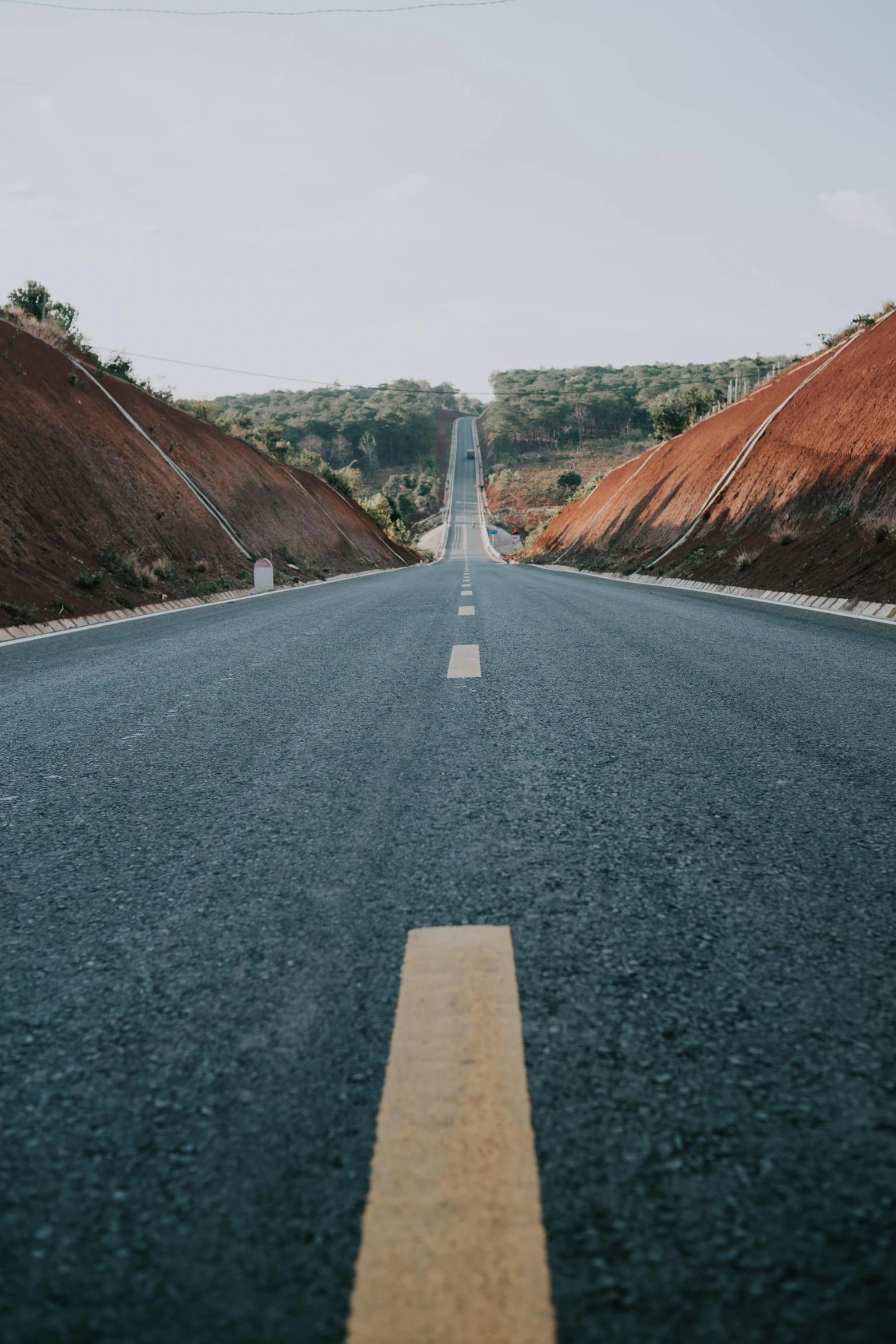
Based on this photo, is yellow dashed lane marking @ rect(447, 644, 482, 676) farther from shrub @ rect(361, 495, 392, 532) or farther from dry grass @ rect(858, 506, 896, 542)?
shrub @ rect(361, 495, 392, 532)

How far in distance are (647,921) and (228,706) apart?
3509mm

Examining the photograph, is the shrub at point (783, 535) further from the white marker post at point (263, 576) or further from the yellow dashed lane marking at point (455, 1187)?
the yellow dashed lane marking at point (455, 1187)

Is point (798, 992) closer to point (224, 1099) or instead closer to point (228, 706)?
point (224, 1099)

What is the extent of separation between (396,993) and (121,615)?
13.3m

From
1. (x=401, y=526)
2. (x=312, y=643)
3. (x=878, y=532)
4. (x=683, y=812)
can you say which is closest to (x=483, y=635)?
(x=312, y=643)

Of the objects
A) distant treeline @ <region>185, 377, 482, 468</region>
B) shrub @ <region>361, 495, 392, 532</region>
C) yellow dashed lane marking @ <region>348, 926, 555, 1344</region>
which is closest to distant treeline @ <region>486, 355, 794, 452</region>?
distant treeline @ <region>185, 377, 482, 468</region>

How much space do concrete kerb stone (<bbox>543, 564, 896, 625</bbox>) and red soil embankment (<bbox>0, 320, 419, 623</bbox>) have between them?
11296 mm

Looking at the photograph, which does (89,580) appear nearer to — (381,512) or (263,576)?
(263,576)

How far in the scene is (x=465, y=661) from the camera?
264 inches

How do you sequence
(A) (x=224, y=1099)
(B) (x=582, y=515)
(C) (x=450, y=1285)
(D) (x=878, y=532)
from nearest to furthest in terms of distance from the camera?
(C) (x=450, y=1285), (A) (x=224, y=1099), (D) (x=878, y=532), (B) (x=582, y=515)

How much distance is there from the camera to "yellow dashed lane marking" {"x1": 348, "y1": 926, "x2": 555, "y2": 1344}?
1021 millimetres

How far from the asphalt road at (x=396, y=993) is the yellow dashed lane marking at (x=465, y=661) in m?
1.67

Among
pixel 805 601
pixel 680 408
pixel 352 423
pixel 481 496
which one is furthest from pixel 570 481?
pixel 805 601

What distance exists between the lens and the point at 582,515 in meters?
53.5
